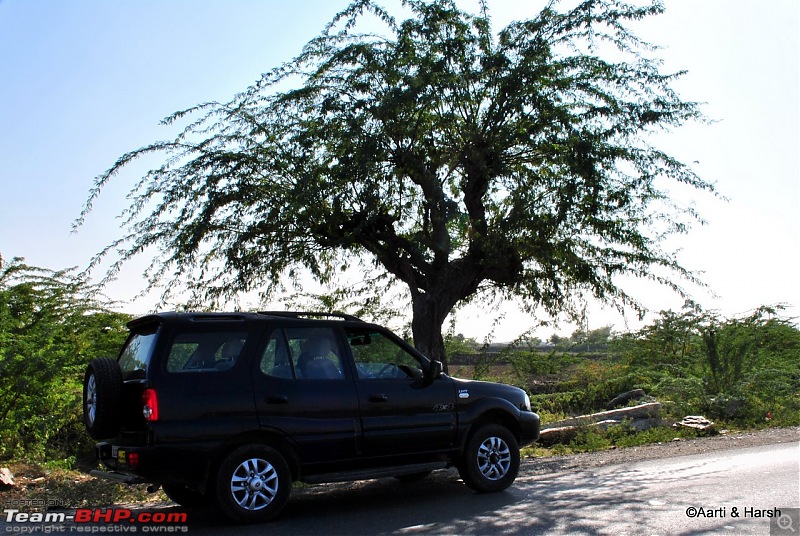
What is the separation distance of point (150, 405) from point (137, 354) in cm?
82

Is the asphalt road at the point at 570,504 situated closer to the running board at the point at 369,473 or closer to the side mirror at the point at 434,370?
the running board at the point at 369,473

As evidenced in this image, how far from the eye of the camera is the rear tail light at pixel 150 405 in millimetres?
7102

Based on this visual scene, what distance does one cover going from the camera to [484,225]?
498 inches

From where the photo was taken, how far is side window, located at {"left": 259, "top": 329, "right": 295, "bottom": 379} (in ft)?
26.0

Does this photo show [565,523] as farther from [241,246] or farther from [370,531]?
[241,246]

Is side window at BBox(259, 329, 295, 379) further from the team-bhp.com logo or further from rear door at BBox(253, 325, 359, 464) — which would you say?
the team-bhp.com logo

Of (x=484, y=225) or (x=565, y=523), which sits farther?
(x=484, y=225)

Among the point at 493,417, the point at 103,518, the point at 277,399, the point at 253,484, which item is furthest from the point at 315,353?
the point at 103,518

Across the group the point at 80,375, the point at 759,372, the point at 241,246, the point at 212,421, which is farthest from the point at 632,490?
the point at 759,372

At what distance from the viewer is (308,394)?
26.2 ft

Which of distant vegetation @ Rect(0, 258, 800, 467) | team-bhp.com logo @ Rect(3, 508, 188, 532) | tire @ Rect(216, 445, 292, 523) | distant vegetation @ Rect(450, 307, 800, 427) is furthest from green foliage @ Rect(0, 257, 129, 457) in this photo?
distant vegetation @ Rect(450, 307, 800, 427)

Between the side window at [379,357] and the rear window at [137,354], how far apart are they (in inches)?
81.8

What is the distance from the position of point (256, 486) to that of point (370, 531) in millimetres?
1159

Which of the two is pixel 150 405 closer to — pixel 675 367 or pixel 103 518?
pixel 103 518
